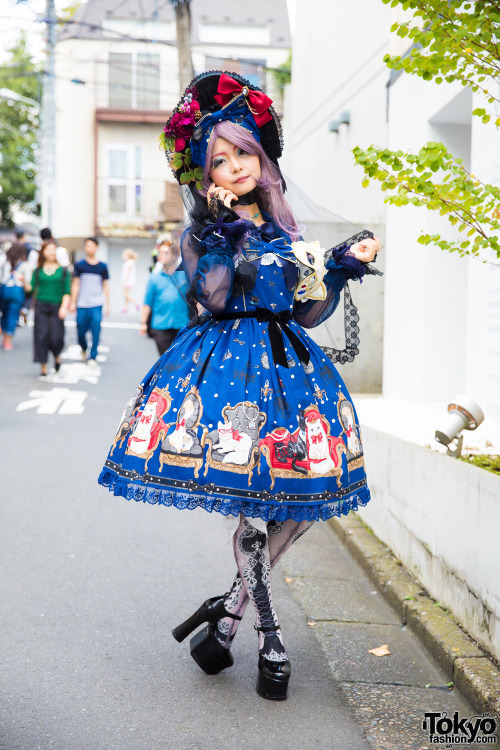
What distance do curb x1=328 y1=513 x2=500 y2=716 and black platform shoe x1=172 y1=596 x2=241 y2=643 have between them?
2.73 ft

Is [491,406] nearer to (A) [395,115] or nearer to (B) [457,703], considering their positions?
(B) [457,703]

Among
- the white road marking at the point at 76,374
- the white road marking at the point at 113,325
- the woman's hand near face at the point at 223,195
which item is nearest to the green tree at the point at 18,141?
the white road marking at the point at 113,325

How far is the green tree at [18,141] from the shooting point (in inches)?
1593

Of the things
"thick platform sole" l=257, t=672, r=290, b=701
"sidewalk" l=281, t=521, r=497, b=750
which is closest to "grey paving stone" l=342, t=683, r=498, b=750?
"sidewalk" l=281, t=521, r=497, b=750

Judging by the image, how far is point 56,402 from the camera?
10.2 meters

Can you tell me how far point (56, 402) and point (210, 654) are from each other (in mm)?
7516

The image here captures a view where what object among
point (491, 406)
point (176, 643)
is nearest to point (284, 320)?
point (176, 643)

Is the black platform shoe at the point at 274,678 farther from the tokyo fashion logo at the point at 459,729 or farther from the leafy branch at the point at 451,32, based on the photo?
the leafy branch at the point at 451,32

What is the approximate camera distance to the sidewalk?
112 inches

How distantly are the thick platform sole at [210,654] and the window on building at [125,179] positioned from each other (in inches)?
1189

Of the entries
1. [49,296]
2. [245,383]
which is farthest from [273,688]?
[49,296]

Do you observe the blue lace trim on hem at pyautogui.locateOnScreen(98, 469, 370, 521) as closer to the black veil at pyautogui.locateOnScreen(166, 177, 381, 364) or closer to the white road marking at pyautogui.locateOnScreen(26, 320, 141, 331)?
the black veil at pyautogui.locateOnScreen(166, 177, 381, 364)

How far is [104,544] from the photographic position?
15.9 feet

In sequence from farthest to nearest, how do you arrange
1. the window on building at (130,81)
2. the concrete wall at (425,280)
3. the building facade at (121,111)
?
the window on building at (130,81) < the building facade at (121,111) < the concrete wall at (425,280)
